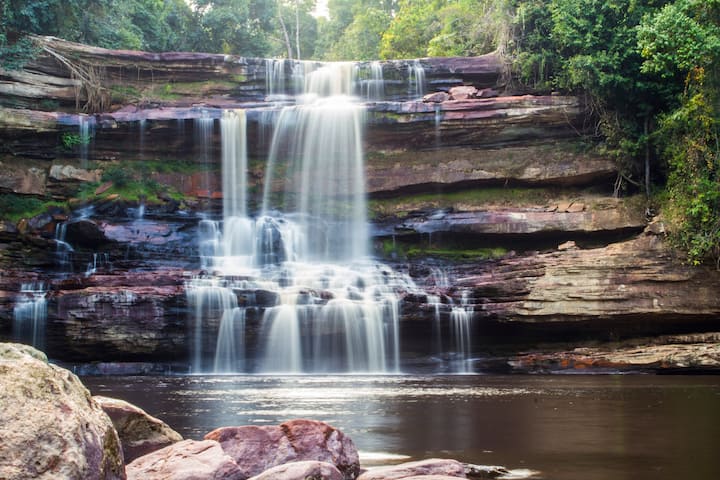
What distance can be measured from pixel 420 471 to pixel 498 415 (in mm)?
4681

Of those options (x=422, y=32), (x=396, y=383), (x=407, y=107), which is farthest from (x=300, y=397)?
(x=422, y=32)

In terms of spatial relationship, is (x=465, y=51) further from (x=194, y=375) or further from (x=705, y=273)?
(x=194, y=375)

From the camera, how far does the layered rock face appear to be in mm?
20406

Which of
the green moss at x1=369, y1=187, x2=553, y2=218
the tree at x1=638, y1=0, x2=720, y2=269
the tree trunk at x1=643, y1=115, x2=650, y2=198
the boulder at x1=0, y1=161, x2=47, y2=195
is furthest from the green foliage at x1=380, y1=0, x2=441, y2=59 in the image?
the boulder at x1=0, y1=161, x2=47, y2=195

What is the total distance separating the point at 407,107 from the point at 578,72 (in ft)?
19.7

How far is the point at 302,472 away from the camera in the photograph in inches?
208

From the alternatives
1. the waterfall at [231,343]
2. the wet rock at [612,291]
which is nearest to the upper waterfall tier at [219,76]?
the wet rock at [612,291]

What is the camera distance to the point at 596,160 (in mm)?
25922

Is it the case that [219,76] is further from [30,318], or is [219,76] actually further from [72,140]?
[30,318]

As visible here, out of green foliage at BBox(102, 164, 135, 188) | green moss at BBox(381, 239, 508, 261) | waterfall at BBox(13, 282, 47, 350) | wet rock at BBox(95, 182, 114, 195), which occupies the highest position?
green foliage at BBox(102, 164, 135, 188)

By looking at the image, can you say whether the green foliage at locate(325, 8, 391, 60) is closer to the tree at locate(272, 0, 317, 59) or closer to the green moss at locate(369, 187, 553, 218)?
the tree at locate(272, 0, 317, 59)

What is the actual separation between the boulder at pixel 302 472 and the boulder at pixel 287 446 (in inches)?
32.8

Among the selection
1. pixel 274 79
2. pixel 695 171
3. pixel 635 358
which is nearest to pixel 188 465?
pixel 635 358

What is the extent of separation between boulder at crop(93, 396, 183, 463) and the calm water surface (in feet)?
5.15
